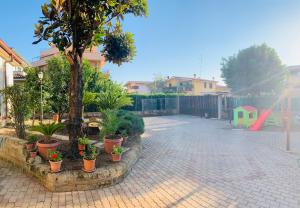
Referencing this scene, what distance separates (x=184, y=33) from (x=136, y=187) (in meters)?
14.7

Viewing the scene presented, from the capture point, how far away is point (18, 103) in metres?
7.15

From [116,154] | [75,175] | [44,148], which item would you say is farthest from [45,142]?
[116,154]

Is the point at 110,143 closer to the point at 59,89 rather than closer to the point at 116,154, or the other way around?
the point at 116,154

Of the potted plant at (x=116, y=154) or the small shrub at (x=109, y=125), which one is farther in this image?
the small shrub at (x=109, y=125)

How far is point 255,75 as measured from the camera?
2261 cm

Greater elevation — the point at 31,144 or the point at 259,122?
the point at 31,144

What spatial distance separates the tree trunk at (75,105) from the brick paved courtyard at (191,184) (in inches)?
49.7

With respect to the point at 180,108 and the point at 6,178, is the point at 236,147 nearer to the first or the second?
the point at 6,178

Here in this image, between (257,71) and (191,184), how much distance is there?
2120 centimetres

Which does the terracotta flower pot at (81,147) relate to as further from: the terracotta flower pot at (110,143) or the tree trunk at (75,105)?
the terracotta flower pot at (110,143)

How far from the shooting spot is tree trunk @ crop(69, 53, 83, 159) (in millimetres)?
5547

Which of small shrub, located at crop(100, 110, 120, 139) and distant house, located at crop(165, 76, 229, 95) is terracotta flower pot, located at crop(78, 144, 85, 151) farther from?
distant house, located at crop(165, 76, 229, 95)

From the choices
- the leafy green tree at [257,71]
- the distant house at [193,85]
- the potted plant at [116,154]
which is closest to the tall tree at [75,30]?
the potted plant at [116,154]

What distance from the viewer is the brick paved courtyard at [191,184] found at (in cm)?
400
